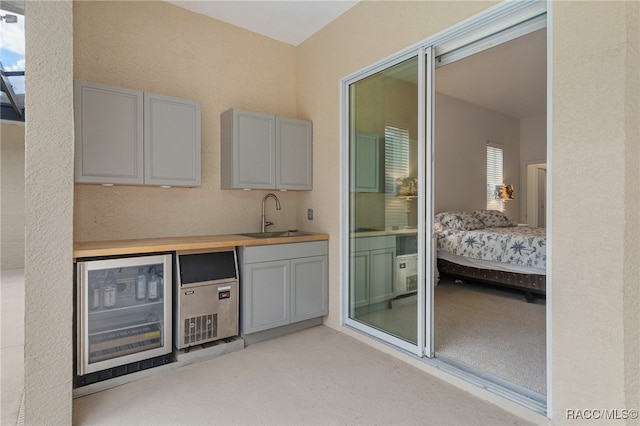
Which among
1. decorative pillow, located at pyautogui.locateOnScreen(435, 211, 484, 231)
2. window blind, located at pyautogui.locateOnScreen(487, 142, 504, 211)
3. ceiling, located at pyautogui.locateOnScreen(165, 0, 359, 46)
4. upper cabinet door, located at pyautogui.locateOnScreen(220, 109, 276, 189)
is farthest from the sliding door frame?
window blind, located at pyautogui.locateOnScreen(487, 142, 504, 211)

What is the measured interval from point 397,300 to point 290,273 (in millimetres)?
1002

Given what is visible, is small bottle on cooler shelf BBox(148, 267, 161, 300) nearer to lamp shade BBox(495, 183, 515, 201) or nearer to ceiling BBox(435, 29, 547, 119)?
ceiling BBox(435, 29, 547, 119)

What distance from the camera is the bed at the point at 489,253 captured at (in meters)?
3.96

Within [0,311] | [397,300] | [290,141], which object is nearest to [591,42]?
[397,300]

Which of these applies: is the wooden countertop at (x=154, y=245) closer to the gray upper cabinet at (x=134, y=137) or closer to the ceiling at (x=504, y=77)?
the gray upper cabinet at (x=134, y=137)

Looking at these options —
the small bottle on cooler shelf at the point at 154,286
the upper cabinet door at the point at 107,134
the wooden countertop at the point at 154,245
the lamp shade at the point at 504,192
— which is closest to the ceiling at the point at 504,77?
the lamp shade at the point at 504,192

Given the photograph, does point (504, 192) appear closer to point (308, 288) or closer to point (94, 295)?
point (308, 288)

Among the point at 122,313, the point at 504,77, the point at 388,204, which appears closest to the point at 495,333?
the point at 388,204

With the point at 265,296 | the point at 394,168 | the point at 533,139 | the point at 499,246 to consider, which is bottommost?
the point at 265,296

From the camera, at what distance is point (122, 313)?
2.42 meters

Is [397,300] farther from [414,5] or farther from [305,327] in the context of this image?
[414,5]

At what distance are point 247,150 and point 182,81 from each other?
2.92 feet

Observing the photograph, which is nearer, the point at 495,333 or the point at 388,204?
the point at 388,204

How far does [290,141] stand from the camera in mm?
3434
